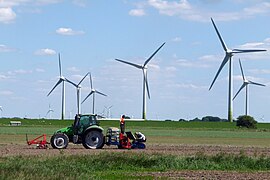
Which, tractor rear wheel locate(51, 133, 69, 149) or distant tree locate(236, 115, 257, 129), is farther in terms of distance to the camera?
distant tree locate(236, 115, 257, 129)

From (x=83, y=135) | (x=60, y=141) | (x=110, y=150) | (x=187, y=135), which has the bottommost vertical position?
(x=110, y=150)

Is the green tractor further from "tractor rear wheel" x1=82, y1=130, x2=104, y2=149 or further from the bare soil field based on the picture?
the bare soil field

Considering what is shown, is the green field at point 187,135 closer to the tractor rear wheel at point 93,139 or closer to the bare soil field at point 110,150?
the bare soil field at point 110,150

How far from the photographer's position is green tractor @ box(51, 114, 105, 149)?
157ft

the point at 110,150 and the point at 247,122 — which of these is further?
the point at 247,122

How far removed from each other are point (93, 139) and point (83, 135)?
0.74m

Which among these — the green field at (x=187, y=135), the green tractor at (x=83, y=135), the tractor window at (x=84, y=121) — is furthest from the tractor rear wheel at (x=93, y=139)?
the green field at (x=187, y=135)

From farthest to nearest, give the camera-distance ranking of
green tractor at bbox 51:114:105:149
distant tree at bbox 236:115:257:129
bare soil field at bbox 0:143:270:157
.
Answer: distant tree at bbox 236:115:257:129 → green tractor at bbox 51:114:105:149 → bare soil field at bbox 0:143:270:157

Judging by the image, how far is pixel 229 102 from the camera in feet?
407

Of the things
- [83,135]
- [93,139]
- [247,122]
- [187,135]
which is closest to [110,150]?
[93,139]

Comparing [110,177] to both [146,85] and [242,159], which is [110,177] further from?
[146,85]

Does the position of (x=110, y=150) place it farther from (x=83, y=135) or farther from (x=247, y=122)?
(x=247, y=122)

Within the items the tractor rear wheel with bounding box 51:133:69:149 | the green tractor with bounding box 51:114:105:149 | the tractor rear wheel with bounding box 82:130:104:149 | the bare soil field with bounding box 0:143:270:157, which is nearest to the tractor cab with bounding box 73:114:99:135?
the green tractor with bounding box 51:114:105:149

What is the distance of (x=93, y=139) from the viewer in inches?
1898
